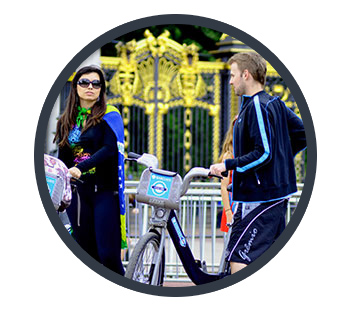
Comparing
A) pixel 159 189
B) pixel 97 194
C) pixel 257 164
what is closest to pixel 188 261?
pixel 159 189

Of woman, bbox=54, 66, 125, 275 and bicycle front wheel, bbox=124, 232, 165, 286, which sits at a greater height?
woman, bbox=54, 66, 125, 275

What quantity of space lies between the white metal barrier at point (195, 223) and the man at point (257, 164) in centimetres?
45

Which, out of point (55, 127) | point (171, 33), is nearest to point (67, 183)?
point (55, 127)

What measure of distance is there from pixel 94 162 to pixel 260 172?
1068mm

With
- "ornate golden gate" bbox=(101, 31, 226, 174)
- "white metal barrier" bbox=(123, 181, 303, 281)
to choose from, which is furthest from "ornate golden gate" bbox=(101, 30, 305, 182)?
"white metal barrier" bbox=(123, 181, 303, 281)

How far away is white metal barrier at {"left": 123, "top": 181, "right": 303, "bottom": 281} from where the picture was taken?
543cm

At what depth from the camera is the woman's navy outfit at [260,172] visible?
185 inches

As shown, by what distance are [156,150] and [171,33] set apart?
4.77 feet

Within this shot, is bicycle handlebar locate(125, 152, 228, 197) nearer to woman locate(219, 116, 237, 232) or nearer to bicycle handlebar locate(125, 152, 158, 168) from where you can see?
bicycle handlebar locate(125, 152, 158, 168)

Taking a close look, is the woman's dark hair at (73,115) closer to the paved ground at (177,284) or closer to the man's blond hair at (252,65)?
the man's blond hair at (252,65)

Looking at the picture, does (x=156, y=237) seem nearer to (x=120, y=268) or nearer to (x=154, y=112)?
(x=120, y=268)

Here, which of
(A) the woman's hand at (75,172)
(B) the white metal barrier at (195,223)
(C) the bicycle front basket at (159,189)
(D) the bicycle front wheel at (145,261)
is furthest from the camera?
(B) the white metal barrier at (195,223)

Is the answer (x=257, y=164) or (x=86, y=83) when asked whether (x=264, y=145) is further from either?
(x=86, y=83)

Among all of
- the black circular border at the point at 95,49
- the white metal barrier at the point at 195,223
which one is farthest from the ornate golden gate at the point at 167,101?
the black circular border at the point at 95,49
